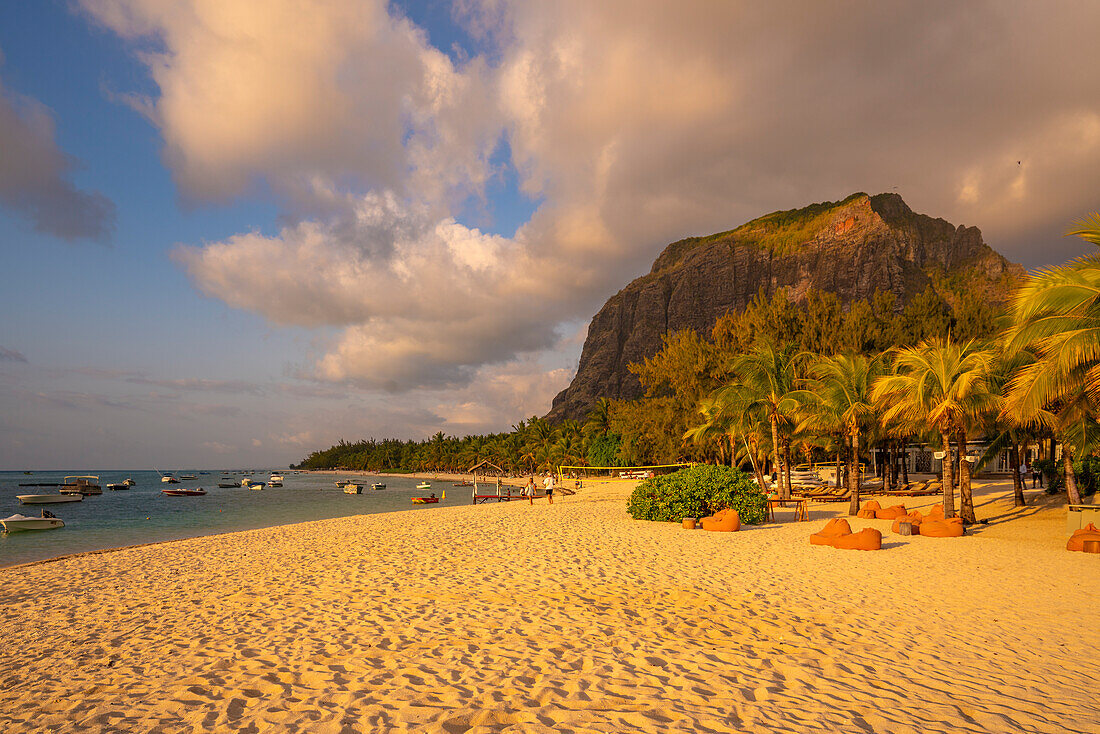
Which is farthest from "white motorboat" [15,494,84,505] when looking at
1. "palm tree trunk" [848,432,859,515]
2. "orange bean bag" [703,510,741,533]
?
"palm tree trunk" [848,432,859,515]

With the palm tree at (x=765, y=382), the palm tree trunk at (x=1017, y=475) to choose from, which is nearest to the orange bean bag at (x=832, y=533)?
the palm tree at (x=765, y=382)

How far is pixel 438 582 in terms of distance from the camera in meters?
10.2

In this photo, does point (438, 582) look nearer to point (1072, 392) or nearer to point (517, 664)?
point (517, 664)

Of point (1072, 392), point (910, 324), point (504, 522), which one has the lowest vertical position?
point (504, 522)

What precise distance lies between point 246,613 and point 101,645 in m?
1.69

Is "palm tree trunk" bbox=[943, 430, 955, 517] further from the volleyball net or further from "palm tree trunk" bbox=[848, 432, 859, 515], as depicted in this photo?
the volleyball net

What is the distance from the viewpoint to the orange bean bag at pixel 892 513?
61.5ft

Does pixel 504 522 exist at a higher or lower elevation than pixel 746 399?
lower

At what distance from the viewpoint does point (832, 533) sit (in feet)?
48.2

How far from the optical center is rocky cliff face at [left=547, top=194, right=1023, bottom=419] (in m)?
126

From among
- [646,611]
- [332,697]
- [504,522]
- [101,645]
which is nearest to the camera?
[332,697]

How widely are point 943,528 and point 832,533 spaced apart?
407 cm

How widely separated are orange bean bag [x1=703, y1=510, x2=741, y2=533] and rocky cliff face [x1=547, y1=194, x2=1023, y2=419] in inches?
4217

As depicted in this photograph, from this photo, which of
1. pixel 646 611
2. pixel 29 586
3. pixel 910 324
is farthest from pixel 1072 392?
pixel 910 324
